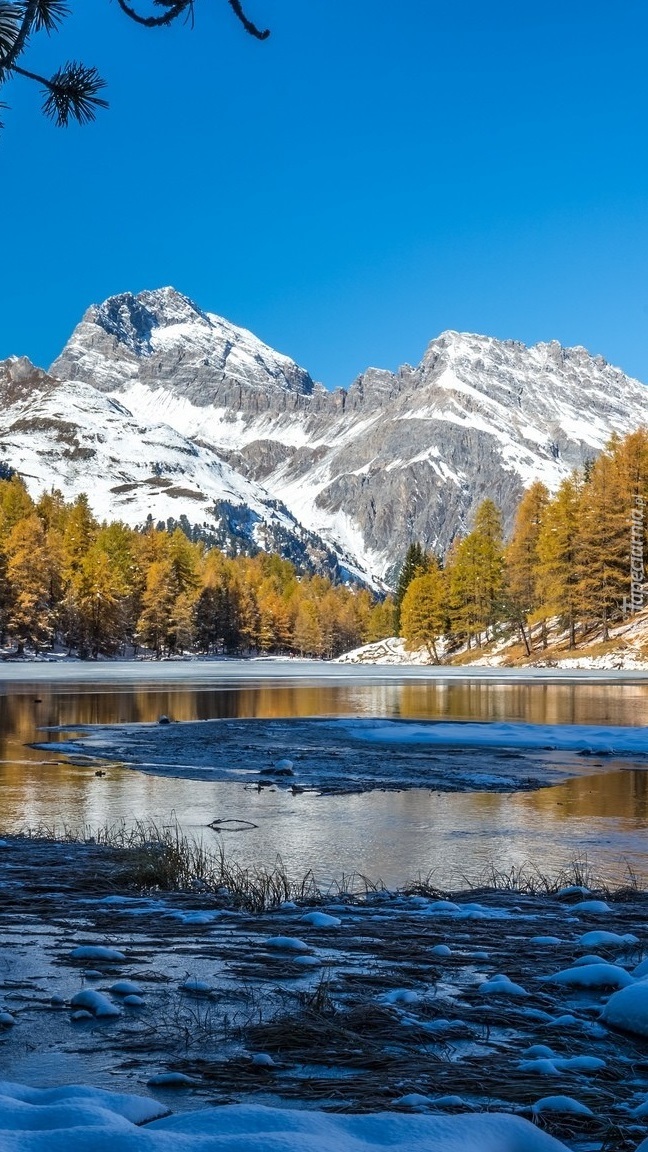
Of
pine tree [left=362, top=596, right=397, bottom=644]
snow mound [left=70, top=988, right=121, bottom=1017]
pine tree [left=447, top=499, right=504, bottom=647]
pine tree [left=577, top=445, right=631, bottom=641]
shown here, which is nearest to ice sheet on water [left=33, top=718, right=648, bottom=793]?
snow mound [left=70, top=988, right=121, bottom=1017]

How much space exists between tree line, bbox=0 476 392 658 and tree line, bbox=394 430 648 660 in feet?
99.2

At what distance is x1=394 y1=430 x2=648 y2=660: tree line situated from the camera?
67.4 metres

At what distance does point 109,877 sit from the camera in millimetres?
7285

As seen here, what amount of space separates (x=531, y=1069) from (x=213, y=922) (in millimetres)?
2807

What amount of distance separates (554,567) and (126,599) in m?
53.0

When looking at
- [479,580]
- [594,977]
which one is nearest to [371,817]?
[594,977]

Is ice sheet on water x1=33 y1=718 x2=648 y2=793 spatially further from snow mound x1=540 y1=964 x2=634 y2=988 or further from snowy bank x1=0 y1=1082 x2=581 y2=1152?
snowy bank x1=0 y1=1082 x2=581 y2=1152

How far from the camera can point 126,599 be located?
106375mm

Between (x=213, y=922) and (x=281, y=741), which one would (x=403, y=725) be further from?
(x=213, y=922)

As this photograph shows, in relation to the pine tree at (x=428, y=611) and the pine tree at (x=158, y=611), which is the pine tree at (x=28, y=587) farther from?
the pine tree at (x=428, y=611)

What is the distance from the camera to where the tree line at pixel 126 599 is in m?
90.7
